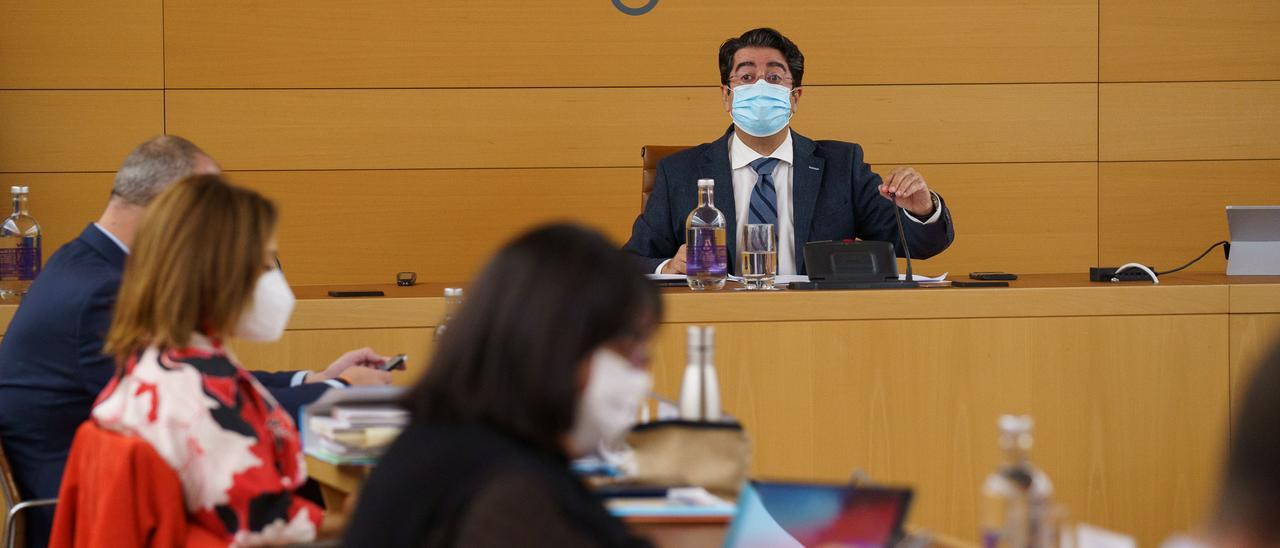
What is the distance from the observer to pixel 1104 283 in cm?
335

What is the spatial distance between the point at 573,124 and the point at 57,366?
127 inches

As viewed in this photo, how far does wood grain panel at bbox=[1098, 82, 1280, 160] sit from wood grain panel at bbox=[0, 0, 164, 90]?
12.3 ft

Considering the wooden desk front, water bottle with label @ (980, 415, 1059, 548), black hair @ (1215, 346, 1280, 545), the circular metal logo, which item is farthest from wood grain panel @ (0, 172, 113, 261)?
black hair @ (1215, 346, 1280, 545)

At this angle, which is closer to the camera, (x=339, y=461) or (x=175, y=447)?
(x=175, y=447)

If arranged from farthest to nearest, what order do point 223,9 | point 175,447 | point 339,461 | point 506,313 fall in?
point 223,9 → point 339,461 → point 175,447 → point 506,313

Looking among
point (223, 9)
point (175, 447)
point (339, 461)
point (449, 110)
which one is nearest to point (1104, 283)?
point (339, 461)

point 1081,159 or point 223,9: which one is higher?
point 223,9

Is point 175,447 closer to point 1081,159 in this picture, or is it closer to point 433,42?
point 433,42

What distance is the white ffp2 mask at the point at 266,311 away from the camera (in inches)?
77.9

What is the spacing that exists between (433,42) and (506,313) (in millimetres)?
4281

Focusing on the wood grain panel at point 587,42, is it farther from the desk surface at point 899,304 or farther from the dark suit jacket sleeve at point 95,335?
the dark suit jacket sleeve at point 95,335

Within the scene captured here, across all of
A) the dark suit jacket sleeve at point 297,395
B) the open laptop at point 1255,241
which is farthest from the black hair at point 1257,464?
the open laptop at point 1255,241

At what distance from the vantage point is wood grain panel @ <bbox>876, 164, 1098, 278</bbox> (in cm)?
548

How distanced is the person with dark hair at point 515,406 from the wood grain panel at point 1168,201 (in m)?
4.69
